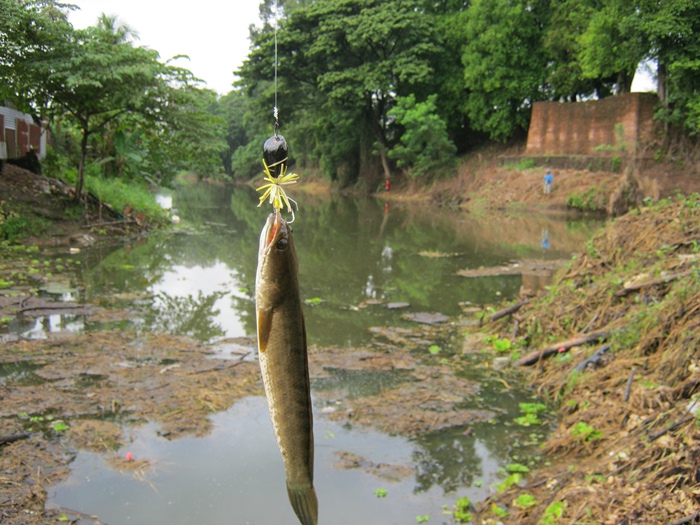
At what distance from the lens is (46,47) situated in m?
15.6

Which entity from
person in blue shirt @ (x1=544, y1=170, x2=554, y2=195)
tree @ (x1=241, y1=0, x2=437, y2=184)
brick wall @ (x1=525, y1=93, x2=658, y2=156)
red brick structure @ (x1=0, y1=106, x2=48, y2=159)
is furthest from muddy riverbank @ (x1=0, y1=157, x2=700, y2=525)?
tree @ (x1=241, y1=0, x2=437, y2=184)

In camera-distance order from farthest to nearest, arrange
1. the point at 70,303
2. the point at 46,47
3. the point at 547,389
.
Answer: the point at 46,47
the point at 70,303
the point at 547,389

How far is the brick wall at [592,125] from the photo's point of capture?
2744 cm

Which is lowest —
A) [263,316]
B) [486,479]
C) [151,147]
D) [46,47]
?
[486,479]

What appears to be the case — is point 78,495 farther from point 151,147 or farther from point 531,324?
point 151,147

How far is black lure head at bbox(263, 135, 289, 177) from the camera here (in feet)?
6.22

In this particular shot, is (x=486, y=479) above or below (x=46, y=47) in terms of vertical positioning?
below

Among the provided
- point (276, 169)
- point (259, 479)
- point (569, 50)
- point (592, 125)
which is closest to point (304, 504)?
point (276, 169)

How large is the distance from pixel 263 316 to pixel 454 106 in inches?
1491

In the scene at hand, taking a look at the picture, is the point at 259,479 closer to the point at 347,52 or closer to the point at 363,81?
the point at 363,81

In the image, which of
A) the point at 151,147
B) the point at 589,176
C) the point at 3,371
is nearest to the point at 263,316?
the point at 3,371

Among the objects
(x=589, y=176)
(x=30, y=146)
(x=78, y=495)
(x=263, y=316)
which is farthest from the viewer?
(x=589, y=176)

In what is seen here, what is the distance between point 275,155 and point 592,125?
99.0 feet

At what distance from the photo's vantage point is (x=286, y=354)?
1.90 metres
